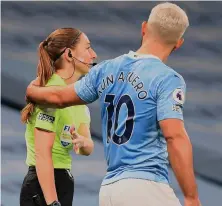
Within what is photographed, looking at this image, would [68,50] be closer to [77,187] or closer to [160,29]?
[160,29]

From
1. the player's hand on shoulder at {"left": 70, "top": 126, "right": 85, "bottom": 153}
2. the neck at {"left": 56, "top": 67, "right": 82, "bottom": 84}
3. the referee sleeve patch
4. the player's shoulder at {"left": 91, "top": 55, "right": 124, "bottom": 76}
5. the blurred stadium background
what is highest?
the player's shoulder at {"left": 91, "top": 55, "right": 124, "bottom": 76}

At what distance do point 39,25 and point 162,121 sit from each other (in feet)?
10.0

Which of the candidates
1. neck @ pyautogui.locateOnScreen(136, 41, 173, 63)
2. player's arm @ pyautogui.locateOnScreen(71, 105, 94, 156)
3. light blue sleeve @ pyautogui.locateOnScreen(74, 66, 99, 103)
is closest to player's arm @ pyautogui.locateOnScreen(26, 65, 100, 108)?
light blue sleeve @ pyautogui.locateOnScreen(74, 66, 99, 103)

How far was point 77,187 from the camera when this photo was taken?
5.38 meters

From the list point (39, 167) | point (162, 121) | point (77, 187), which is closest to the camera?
point (162, 121)

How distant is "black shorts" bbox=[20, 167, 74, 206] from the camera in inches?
132

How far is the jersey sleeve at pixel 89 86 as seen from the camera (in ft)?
8.99

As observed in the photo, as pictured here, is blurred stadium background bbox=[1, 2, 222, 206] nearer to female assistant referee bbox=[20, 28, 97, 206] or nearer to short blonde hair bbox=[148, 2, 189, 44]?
female assistant referee bbox=[20, 28, 97, 206]

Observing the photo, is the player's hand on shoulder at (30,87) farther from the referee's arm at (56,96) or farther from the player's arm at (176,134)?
the player's arm at (176,134)

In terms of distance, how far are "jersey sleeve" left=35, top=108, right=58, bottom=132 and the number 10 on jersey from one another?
1.99ft

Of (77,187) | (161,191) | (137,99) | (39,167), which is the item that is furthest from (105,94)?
(77,187)

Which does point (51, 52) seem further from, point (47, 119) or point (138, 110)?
point (138, 110)

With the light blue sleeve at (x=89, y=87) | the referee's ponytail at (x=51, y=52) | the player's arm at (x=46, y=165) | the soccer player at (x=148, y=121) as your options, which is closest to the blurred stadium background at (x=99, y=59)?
the referee's ponytail at (x=51, y=52)

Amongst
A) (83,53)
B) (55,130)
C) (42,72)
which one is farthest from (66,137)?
(83,53)
